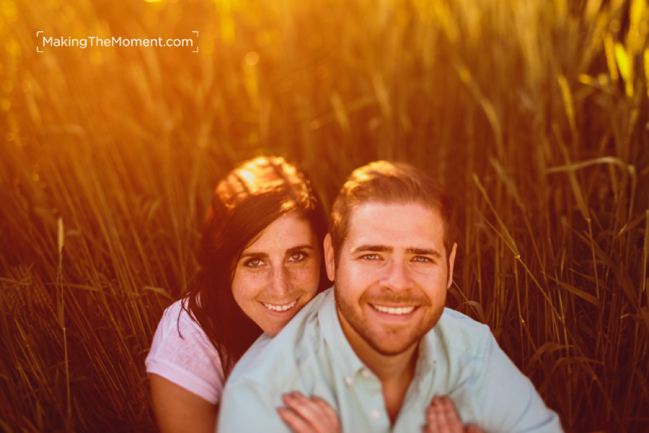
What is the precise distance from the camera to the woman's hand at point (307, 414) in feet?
5.03

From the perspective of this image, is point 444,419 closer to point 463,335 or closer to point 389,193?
point 463,335

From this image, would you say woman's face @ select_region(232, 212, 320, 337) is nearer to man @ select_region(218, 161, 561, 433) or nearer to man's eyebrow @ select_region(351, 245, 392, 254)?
man @ select_region(218, 161, 561, 433)

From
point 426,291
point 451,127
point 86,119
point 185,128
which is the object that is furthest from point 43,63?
point 426,291

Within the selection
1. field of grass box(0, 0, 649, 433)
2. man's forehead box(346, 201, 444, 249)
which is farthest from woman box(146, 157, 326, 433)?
man's forehead box(346, 201, 444, 249)

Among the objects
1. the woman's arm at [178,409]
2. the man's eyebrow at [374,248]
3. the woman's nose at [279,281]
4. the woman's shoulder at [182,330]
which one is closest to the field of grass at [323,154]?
the woman's shoulder at [182,330]

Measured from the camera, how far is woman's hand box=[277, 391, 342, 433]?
60.4 inches

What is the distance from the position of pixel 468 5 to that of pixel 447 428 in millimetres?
2290

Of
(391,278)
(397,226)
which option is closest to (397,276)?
(391,278)

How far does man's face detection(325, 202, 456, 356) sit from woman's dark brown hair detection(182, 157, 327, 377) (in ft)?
1.19

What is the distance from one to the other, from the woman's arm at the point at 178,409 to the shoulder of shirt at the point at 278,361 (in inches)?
9.6

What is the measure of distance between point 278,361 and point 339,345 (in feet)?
0.50

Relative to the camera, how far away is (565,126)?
3047mm

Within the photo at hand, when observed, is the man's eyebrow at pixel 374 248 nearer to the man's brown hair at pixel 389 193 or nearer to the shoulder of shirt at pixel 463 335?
the man's brown hair at pixel 389 193

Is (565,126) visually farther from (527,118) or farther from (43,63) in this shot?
(43,63)
